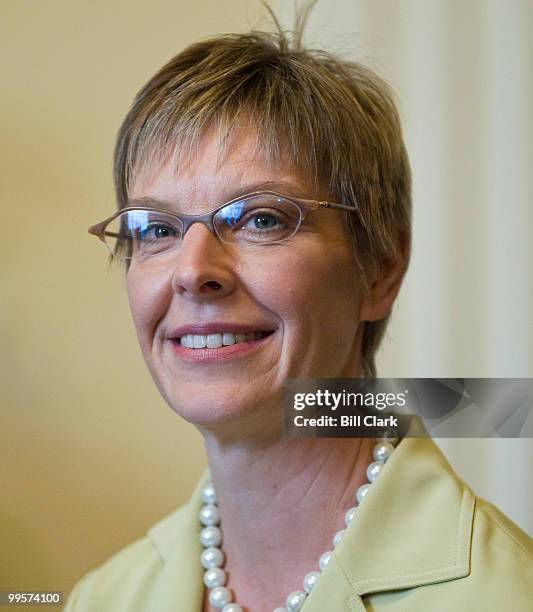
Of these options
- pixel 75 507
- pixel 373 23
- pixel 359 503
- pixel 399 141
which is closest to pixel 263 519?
pixel 359 503

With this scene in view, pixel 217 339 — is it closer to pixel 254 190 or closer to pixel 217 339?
pixel 217 339

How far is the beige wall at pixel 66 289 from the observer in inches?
43.8

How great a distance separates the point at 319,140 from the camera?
0.88 m

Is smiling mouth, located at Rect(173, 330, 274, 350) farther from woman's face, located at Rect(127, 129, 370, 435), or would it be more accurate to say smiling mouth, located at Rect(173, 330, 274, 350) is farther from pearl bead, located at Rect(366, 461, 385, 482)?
pearl bead, located at Rect(366, 461, 385, 482)

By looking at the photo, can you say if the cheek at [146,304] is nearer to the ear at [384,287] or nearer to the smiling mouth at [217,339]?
the smiling mouth at [217,339]

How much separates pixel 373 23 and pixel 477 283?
384 mm

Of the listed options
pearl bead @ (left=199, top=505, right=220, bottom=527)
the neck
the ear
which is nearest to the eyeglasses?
the ear

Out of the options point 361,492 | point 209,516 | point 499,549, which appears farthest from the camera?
point 209,516

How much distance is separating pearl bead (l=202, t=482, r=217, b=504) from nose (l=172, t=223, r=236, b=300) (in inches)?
12.0

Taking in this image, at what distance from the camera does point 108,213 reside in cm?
116

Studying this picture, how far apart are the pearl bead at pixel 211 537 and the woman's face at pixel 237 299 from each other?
19 cm

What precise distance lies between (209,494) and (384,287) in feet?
1.08

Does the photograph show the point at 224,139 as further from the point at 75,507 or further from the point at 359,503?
the point at 75,507

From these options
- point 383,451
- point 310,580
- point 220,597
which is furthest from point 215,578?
point 383,451
